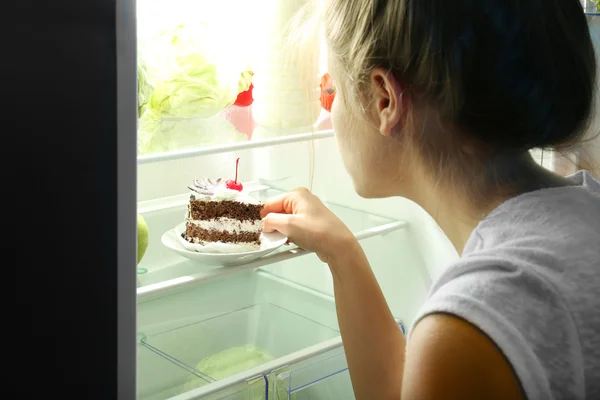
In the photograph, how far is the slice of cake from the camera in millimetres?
1470

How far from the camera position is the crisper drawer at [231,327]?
1734 mm

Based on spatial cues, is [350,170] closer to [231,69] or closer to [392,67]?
[392,67]

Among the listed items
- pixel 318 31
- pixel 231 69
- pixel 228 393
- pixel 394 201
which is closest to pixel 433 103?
pixel 318 31

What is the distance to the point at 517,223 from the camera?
3.04ft

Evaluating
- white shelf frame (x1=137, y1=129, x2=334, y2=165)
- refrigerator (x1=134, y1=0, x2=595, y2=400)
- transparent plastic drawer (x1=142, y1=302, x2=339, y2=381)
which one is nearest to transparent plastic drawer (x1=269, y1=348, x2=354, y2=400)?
refrigerator (x1=134, y1=0, x2=595, y2=400)

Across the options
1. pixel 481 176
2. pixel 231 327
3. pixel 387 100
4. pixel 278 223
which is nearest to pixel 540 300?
pixel 481 176

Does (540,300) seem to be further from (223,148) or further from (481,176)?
(223,148)

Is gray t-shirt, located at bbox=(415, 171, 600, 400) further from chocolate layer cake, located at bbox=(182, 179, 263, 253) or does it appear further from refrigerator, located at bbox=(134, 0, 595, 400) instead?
chocolate layer cake, located at bbox=(182, 179, 263, 253)

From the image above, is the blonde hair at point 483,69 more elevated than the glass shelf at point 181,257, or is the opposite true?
the blonde hair at point 483,69

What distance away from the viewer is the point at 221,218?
1.49 m

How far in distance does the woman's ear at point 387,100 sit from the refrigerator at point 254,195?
241 mm

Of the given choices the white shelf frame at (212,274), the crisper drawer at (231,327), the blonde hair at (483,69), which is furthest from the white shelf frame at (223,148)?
the crisper drawer at (231,327)

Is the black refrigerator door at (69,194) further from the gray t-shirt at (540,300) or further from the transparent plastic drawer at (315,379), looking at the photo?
the transparent plastic drawer at (315,379)

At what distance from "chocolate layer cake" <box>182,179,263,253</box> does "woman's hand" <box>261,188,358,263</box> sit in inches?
1.1
